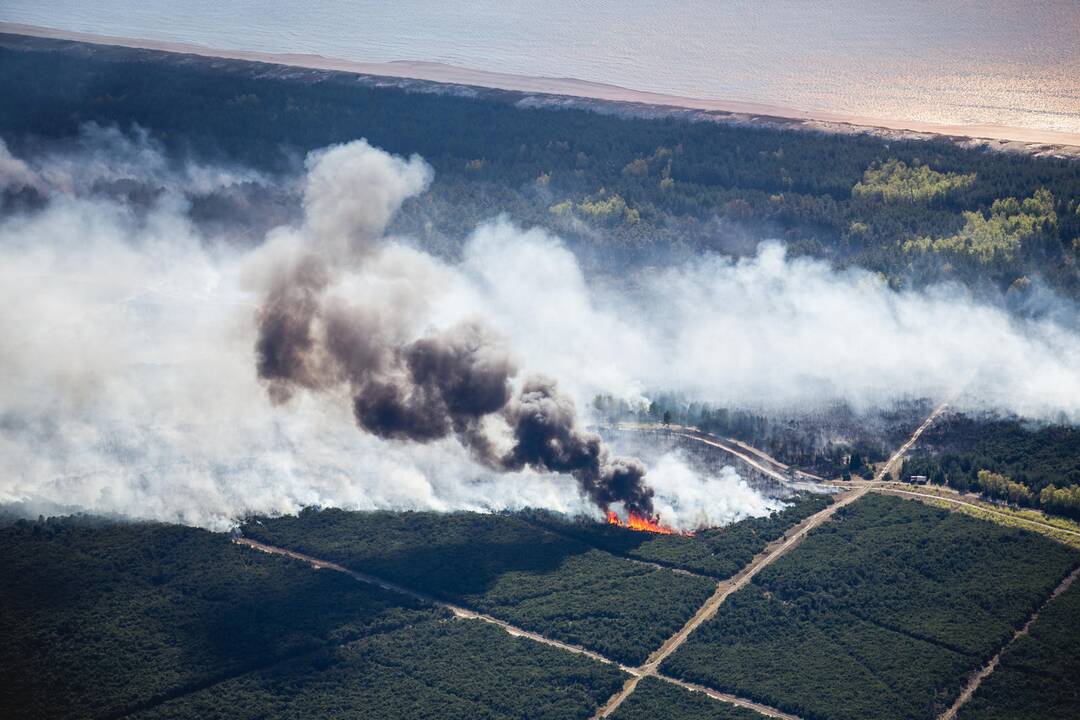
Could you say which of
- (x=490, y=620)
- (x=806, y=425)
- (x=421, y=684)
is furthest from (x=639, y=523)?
(x=421, y=684)

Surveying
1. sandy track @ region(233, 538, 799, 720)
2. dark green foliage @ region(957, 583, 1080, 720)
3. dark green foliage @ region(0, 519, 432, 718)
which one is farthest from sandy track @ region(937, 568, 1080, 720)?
dark green foliage @ region(0, 519, 432, 718)

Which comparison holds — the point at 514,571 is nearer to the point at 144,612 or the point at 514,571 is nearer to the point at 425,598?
the point at 425,598

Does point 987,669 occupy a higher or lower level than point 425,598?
higher

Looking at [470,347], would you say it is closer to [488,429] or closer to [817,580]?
[488,429]

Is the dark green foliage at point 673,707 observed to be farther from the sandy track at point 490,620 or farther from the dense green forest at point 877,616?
the dense green forest at point 877,616

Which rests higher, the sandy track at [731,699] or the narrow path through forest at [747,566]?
the narrow path through forest at [747,566]

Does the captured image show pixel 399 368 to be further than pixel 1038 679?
Yes

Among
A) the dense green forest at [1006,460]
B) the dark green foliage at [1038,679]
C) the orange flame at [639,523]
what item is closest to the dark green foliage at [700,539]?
the orange flame at [639,523]
